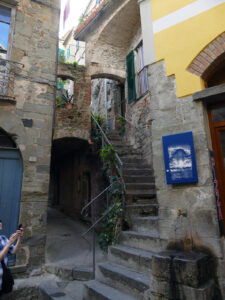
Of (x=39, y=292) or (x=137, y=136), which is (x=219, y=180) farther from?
(x=137, y=136)

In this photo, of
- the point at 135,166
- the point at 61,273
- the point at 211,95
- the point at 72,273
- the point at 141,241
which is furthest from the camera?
the point at 135,166

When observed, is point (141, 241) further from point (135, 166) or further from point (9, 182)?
point (9, 182)

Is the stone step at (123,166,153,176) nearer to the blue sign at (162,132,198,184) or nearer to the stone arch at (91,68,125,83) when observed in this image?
the blue sign at (162,132,198,184)

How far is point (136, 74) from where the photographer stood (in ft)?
27.1

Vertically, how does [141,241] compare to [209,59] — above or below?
below

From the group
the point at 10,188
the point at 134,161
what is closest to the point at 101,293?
the point at 10,188

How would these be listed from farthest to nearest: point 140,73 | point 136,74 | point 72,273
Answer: point 136,74 < point 140,73 < point 72,273

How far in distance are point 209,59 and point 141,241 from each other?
2.99 metres

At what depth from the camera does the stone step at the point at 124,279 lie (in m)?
2.91

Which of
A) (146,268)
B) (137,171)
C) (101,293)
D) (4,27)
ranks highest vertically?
(4,27)

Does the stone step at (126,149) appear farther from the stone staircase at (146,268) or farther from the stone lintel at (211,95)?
the stone lintel at (211,95)

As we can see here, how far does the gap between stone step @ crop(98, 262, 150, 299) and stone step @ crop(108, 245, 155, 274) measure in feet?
0.26

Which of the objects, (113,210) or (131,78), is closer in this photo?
(113,210)

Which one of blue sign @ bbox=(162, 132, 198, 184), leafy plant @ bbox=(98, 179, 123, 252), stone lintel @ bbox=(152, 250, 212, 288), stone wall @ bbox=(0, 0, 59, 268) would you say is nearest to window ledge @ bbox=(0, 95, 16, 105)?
stone wall @ bbox=(0, 0, 59, 268)
